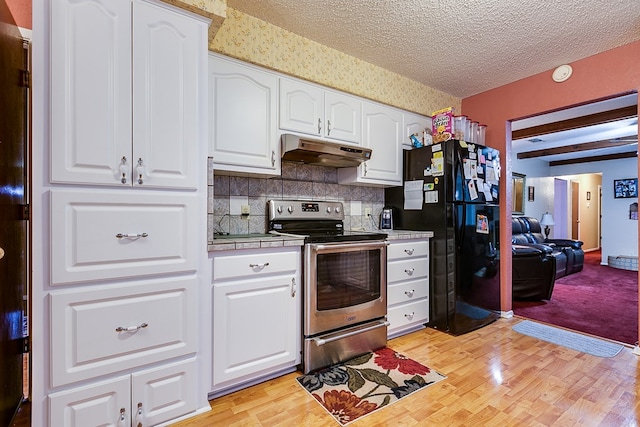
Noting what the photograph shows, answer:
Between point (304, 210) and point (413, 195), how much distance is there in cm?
109

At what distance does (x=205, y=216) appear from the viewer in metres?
1.61

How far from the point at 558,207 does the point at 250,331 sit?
352 inches

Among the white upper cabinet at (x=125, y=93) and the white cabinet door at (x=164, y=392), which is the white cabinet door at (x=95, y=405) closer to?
the white cabinet door at (x=164, y=392)

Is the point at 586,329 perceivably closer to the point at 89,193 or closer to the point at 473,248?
the point at 473,248

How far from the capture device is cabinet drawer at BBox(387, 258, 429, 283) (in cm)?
254

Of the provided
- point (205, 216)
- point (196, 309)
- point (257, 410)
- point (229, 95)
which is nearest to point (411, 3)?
point (229, 95)

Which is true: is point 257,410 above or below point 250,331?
below

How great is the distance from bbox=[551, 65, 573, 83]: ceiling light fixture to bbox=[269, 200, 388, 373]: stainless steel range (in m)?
2.19

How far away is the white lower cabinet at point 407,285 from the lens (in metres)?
2.55

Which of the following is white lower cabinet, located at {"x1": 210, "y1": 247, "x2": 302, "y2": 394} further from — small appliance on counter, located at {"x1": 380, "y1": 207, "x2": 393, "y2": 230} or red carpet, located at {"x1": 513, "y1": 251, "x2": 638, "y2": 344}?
red carpet, located at {"x1": 513, "y1": 251, "x2": 638, "y2": 344}

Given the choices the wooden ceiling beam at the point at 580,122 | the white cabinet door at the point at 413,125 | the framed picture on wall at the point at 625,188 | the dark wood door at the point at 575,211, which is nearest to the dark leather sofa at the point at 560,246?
the wooden ceiling beam at the point at 580,122

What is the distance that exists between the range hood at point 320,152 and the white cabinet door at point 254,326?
884mm

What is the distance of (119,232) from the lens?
1.39 meters

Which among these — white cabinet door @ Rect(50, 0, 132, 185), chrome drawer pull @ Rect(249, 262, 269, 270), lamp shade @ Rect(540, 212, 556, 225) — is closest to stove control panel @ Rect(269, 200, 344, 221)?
chrome drawer pull @ Rect(249, 262, 269, 270)
